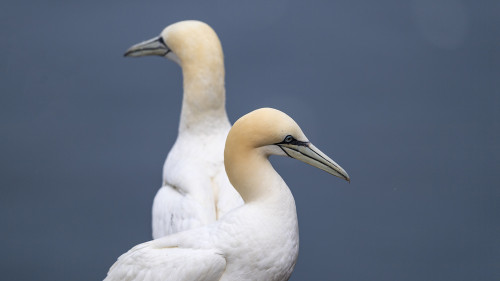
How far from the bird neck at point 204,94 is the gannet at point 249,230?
1.30m

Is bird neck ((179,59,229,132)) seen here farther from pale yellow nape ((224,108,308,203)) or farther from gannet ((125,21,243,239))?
pale yellow nape ((224,108,308,203))

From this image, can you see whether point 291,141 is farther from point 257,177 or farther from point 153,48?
point 153,48

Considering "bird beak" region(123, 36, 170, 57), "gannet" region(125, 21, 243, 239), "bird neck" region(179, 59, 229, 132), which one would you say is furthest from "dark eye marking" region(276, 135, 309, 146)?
"bird beak" region(123, 36, 170, 57)

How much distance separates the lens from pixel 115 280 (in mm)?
4027

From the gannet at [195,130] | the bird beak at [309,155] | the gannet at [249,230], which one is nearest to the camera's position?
the gannet at [249,230]

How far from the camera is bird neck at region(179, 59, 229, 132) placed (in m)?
5.16

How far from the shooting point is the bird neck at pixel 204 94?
516cm

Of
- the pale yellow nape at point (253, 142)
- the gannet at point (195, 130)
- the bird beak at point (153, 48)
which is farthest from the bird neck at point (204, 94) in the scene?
the pale yellow nape at point (253, 142)

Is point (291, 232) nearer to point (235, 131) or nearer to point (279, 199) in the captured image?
point (279, 199)

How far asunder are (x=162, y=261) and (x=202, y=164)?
121 centimetres

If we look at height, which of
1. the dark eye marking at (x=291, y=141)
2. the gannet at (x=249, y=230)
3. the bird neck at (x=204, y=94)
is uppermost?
the bird neck at (x=204, y=94)

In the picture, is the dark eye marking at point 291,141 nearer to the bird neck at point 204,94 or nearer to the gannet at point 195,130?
the gannet at point 195,130

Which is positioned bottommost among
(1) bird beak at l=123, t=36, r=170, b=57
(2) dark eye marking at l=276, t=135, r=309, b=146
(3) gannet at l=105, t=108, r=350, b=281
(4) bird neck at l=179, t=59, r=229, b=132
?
(3) gannet at l=105, t=108, r=350, b=281

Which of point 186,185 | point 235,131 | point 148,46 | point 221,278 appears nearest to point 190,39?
point 148,46
